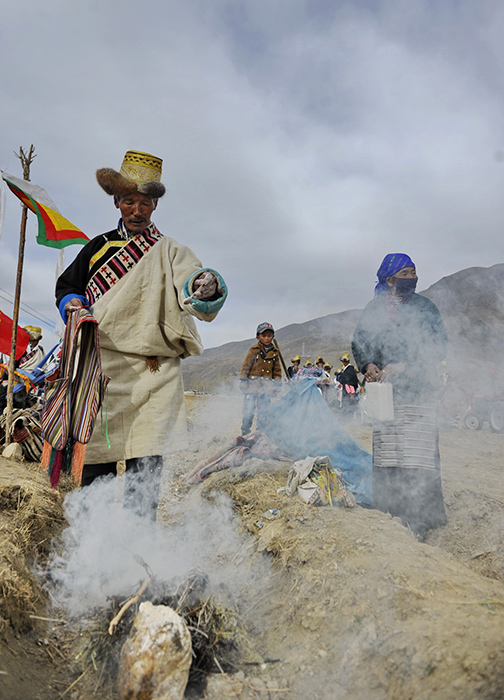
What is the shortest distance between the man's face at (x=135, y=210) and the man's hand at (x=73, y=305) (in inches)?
21.7

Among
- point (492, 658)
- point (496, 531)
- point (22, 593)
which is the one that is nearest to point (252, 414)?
point (496, 531)

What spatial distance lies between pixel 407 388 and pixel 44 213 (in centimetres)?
582

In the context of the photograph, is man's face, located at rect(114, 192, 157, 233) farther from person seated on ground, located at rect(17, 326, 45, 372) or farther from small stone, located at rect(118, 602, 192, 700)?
person seated on ground, located at rect(17, 326, 45, 372)

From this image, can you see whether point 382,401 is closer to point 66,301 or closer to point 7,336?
point 66,301

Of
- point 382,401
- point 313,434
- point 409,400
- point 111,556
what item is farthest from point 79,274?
point 313,434

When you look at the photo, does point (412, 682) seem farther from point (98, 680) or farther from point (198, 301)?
point (198, 301)

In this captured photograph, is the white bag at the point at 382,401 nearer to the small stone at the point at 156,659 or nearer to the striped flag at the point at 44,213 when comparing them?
the small stone at the point at 156,659

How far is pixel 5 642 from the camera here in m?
1.66

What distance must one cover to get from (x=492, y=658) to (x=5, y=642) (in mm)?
1667

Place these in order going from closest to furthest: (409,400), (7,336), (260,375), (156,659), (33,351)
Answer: (156,659) → (409,400) → (7,336) → (260,375) → (33,351)

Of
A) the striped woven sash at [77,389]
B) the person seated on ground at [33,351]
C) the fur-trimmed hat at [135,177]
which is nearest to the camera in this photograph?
the striped woven sash at [77,389]

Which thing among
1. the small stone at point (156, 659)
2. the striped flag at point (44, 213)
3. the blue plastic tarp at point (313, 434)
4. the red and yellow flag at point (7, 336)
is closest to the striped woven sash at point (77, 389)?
the small stone at point (156, 659)

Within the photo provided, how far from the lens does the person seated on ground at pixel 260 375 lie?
710cm

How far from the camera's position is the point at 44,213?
6652mm
